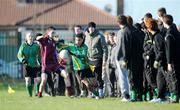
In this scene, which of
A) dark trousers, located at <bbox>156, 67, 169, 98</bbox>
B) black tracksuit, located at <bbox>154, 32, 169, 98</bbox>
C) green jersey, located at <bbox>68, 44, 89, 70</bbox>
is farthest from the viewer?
green jersey, located at <bbox>68, 44, 89, 70</bbox>

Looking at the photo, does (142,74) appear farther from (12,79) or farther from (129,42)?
(12,79)

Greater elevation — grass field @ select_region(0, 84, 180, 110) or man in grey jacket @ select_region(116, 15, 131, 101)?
man in grey jacket @ select_region(116, 15, 131, 101)

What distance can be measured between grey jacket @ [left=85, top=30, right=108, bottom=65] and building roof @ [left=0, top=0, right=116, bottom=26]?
4697 centimetres

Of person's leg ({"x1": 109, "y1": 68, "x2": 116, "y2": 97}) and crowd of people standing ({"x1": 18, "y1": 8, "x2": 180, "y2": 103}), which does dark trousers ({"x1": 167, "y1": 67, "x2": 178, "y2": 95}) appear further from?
person's leg ({"x1": 109, "y1": 68, "x2": 116, "y2": 97})

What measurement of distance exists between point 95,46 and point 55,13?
5261 centimetres

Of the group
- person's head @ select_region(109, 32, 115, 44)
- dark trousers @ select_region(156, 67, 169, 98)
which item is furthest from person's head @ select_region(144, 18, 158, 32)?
person's head @ select_region(109, 32, 115, 44)

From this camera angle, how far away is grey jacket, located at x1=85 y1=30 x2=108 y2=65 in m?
26.2

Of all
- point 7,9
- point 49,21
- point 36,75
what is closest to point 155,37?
point 36,75

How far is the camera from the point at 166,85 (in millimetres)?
22359

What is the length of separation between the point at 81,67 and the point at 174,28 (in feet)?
15.5

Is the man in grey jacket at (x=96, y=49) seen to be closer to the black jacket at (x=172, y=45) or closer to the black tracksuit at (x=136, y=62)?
the black tracksuit at (x=136, y=62)

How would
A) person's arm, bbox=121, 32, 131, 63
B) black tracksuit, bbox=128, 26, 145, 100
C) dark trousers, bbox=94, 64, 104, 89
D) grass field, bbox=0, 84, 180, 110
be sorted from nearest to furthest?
1. grass field, bbox=0, 84, 180, 110
2. person's arm, bbox=121, 32, 131, 63
3. black tracksuit, bbox=128, 26, 145, 100
4. dark trousers, bbox=94, 64, 104, 89

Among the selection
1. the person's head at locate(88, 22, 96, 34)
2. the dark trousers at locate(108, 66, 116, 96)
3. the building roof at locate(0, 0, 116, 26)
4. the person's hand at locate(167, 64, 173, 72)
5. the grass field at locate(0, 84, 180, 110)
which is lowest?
the grass field at locate(0, 84, 180, 110)

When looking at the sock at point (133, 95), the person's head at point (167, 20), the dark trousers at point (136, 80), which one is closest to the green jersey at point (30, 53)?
the dark trousers at point (136, 80)
